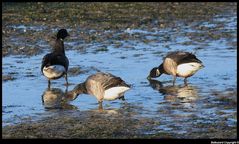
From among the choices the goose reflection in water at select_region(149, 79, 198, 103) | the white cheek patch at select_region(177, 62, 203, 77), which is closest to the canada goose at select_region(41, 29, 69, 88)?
the goose reflection in water at select_region(149, 79, 198, 103)

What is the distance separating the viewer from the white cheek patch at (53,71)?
19016 mm

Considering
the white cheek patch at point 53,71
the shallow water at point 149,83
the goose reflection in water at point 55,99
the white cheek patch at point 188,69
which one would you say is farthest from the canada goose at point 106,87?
the white cheek patch at point 188,69

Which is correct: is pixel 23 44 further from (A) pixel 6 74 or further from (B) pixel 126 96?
(B) pixel 126 96

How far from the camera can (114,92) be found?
52.3 ft

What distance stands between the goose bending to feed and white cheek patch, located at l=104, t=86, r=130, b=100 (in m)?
3.65

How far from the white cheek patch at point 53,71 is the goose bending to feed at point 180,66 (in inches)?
104

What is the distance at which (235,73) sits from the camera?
66.7 feet

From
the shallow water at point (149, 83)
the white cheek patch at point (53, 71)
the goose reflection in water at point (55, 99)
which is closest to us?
the shallow water at point (149, 83)

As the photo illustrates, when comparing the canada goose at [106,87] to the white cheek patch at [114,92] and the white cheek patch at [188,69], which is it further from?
the white cheek patch at [188,69]

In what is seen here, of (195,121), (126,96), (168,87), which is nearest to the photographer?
(195,121)

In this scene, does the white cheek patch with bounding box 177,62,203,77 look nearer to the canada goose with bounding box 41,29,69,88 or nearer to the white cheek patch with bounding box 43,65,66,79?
the canada goose with bounding box 41,29,69,88

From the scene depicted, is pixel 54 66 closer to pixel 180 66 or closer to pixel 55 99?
pixel 55 99

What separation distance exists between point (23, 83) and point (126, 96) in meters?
3.57
